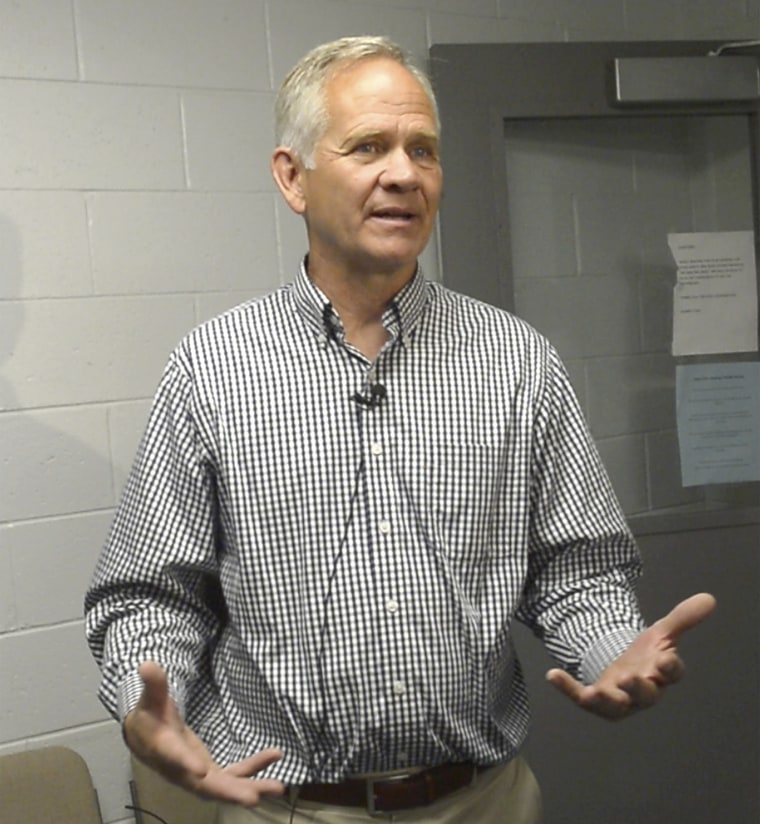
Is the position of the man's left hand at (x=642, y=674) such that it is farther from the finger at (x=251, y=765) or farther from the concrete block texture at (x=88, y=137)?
the concrete block texture at (x=88, y=137)

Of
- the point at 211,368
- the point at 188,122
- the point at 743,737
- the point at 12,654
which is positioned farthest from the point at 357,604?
the point at 743,737

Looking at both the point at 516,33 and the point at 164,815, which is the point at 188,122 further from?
the point at 164,815

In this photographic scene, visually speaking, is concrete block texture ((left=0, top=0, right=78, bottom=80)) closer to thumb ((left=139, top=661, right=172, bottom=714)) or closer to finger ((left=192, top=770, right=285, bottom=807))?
thumb ((left=139, top=661, right=172, bottom=714))

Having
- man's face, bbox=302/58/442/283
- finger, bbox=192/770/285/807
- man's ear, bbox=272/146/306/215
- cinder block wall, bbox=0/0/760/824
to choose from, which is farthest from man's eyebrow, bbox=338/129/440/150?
cinder block wall, bbox=0/0/760/824

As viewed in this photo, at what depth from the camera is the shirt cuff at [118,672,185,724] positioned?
4.46ft

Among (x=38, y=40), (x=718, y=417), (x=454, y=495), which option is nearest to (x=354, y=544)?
(x=454, y=495)

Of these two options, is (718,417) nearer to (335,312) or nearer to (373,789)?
(335,312)

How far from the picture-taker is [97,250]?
7.59 feet

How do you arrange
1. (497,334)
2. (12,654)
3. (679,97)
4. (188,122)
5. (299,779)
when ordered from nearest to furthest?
(299,779) < (497,334) < (12,654) < (188,122) < (679,97)

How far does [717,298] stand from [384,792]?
1760 millimetres

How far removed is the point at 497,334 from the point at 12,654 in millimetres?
1242

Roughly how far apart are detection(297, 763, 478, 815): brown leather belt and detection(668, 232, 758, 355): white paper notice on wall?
1.63 metres

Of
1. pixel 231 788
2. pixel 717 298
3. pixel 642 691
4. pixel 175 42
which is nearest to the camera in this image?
pixel 231 788

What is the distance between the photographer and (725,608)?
276 centimetres
